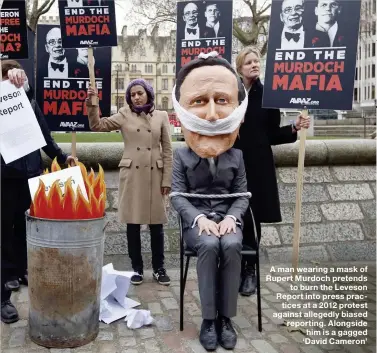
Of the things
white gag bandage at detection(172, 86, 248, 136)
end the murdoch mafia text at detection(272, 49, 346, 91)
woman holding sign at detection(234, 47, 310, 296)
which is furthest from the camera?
end the murdoch mafia text at detection(272, 49, 346, 91)

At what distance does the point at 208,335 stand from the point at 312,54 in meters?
2.49

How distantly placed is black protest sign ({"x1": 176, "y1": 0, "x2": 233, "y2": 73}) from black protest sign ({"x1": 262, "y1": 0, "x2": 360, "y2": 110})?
31.8 inches

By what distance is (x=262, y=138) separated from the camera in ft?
13.4

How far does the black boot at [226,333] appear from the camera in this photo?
10.6ft

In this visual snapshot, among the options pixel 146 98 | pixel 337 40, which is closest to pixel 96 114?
pixel 146 98

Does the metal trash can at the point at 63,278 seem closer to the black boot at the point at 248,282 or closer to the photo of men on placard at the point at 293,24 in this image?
the black boot at the point at 248,282

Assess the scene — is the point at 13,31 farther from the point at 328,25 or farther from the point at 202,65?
the point at 328,25

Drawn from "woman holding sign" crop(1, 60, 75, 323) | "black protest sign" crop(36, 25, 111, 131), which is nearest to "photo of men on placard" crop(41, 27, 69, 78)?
"black protest sign" crop(36, 25, 111, 131)

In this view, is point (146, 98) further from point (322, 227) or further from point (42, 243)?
point (322, 227)

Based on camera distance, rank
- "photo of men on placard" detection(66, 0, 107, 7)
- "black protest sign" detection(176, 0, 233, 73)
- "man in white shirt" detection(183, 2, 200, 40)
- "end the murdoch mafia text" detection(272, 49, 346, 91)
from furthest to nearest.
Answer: "man in white shirt" detection(183, 2, 200, 40) < "black protest sign" detection(176, 0, 233, 73) < "photo of men on placard" detection(66, 0, 107, 7) < "end the murdoch mafia text" detection(272, 49, 346, 91)

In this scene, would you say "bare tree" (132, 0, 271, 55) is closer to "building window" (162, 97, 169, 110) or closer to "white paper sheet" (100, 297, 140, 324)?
"white paper sheet" (100, 297, 140, 324)

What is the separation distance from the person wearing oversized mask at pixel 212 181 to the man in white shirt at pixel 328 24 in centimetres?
111

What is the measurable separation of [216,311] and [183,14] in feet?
10.5

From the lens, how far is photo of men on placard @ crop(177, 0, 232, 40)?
5.02 meters
